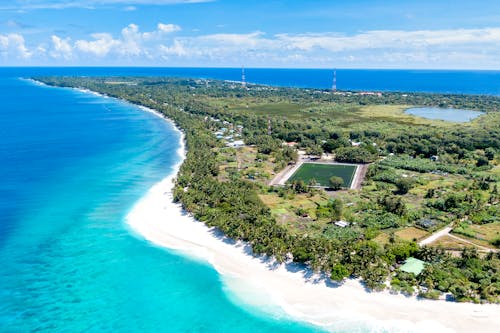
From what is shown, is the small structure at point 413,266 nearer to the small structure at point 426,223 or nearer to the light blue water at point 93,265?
the small structure at point 426,223

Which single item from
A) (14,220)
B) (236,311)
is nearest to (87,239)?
(14,220)

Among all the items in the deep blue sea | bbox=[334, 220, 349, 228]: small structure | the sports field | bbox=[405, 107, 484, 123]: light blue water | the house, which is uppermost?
bbox=[405, 107, 484, 123]: light blue water

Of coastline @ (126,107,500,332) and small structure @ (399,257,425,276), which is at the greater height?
small structure @ (399,257,425,276)

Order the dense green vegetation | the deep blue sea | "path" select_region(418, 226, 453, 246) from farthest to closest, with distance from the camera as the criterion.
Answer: "path" select_region(418, 226, 453, 246), the dense green vegetation, the deep blue sea

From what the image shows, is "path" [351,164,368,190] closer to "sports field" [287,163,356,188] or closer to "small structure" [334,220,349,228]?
"sports field" [287,163,356,188]

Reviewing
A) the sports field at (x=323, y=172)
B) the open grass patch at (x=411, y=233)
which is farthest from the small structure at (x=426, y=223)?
the sports field at (x=323, y=172)

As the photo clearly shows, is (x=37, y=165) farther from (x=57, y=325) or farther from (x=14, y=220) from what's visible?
(x=57, y=325)

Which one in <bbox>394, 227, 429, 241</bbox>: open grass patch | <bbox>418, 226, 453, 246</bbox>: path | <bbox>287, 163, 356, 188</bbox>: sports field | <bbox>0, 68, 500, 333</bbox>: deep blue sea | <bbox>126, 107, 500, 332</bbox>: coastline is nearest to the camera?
<bbox>126, 107, 500, 332</bbox>: coastline

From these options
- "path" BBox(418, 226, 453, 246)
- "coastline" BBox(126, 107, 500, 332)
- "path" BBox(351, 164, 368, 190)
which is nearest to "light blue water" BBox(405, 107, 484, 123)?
"path" BBox(351, 164, 368, 190)

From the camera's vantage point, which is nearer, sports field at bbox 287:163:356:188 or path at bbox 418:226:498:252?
path at bbox 418:226:498:252
